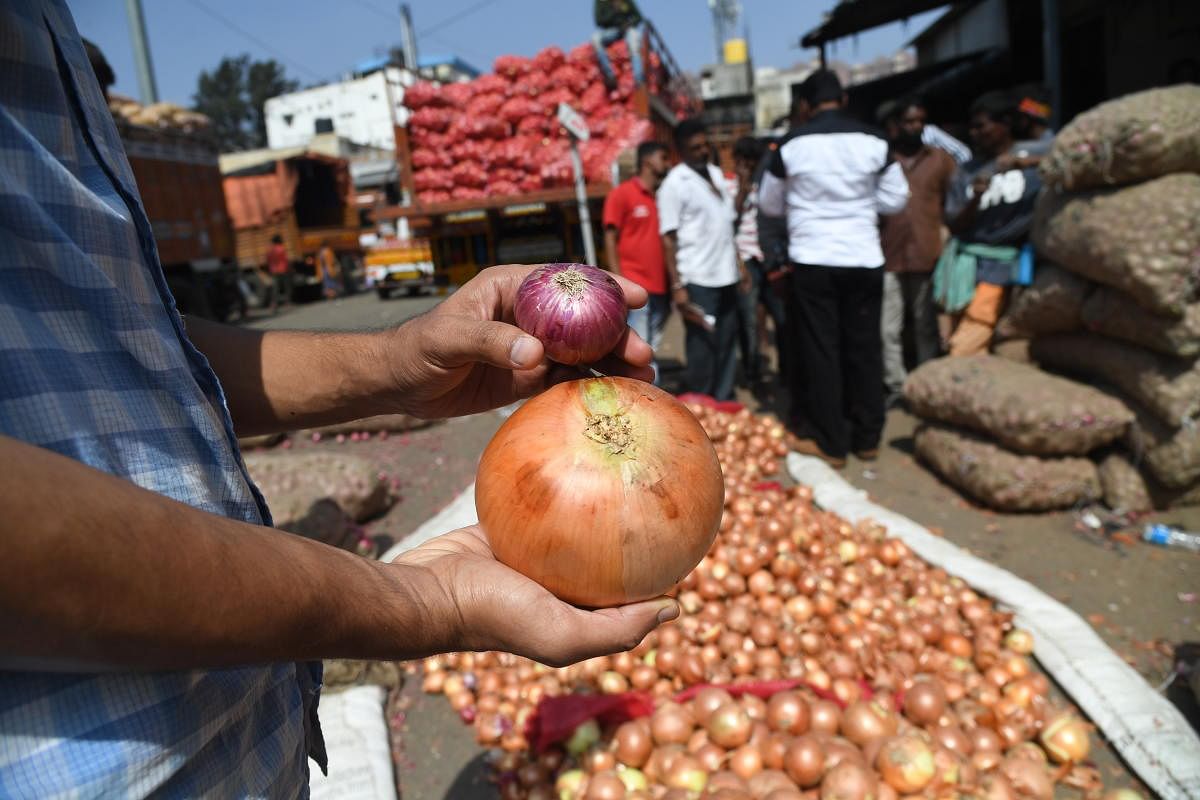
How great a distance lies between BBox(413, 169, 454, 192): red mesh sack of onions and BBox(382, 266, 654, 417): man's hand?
892 centimetres

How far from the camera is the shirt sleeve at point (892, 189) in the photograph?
4.09 metres

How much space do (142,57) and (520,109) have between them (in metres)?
11.6

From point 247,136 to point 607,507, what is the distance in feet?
208

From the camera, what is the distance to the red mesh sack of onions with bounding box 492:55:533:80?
9.49m

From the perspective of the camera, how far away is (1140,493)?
353 centimetres

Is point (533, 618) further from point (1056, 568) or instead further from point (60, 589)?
point (1056, 568)

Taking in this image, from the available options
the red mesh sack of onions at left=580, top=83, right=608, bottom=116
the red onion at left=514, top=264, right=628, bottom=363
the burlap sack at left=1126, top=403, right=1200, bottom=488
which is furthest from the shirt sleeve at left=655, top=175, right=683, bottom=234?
the red mesh sack of onions at left=580, top=83, right=608, bottom=116

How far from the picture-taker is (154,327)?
0.86 metres

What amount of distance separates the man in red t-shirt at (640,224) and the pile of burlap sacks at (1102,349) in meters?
2.00

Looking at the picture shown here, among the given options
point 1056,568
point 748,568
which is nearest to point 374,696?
point 748,568

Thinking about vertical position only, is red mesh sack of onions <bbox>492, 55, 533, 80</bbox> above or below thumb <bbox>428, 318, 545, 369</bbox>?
above

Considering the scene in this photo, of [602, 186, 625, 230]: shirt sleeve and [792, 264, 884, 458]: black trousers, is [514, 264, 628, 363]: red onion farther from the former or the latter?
[602, 186, 625, 230]: shirt sleeve

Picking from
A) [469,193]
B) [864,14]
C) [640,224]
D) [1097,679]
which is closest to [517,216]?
[469,193]

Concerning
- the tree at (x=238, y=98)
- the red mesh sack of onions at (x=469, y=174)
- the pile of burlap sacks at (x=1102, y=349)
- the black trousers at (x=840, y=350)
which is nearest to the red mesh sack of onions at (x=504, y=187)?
the red mesh sack of onions at (x=469, y=174)
